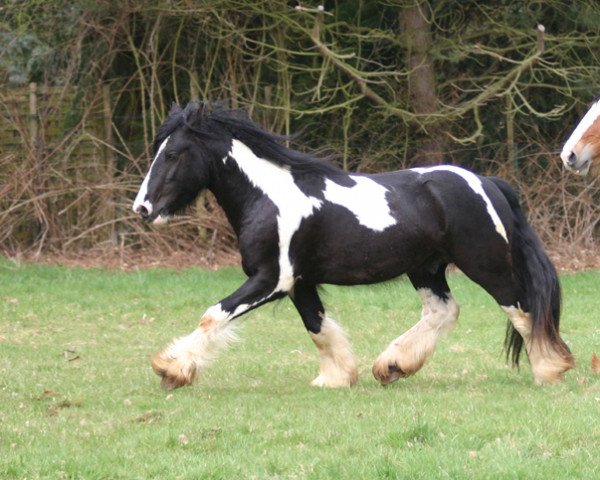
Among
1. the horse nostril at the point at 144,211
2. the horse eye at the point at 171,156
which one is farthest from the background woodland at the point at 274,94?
the horse nostril at the point at 144,211

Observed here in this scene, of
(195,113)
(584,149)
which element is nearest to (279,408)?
(195,113)

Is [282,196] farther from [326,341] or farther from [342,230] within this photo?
[326,341]

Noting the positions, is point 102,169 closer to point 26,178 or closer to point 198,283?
point 26,178

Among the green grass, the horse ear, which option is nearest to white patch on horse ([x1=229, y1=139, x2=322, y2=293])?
the horse ear

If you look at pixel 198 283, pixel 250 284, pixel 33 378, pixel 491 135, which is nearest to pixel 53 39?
pixel 198 283

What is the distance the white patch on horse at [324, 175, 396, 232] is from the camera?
26.8ft

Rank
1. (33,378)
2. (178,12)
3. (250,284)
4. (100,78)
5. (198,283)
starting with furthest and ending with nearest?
(100,78) < (178,12) < (198,283) < (33,378) < (250,284)

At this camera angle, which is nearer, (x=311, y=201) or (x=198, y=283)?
(x=311, y=201)

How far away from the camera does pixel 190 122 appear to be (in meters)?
8.30

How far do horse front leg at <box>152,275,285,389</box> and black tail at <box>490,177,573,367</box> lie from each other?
6.03 ft

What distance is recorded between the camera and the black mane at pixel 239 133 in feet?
27.3

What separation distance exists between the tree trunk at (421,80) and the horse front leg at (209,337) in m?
9.64

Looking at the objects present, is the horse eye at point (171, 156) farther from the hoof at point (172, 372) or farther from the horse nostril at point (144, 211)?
the hoof at point (172, 372)

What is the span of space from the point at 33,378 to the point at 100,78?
9762 mm
